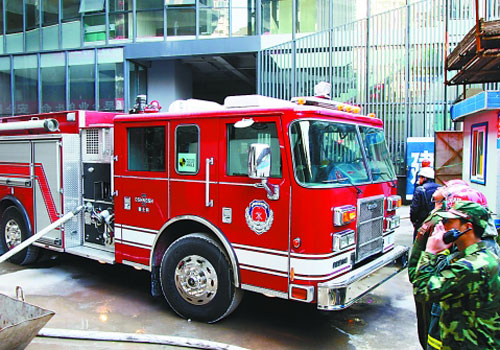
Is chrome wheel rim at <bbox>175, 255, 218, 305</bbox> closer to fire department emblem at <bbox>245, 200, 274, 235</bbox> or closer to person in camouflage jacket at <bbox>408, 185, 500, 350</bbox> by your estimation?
fire department emblem at <bbox>245, 200, 274, 235</bbox>

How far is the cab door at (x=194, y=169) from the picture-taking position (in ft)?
16.4

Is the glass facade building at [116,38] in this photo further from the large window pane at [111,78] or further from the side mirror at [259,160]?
the side mirror at [259,160]

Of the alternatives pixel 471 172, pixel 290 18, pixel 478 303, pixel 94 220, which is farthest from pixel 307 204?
pixel 290 18

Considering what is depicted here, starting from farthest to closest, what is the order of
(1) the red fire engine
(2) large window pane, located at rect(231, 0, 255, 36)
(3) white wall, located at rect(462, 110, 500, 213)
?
(2) large window pane, located at rect(231, 0, 255, 36), (3) white wall, located at rect(462, 110, 500, 213), (1) the red fire engine

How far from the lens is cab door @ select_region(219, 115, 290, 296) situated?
4492 millimetres

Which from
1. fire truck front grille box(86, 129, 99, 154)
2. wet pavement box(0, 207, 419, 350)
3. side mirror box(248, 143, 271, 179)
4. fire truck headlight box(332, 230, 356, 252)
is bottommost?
wet pavement box(0, 207, 419, 350)

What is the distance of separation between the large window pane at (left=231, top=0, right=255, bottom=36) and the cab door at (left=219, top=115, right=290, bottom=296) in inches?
442

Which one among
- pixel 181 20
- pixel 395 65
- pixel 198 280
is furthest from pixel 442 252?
pixel 181 20

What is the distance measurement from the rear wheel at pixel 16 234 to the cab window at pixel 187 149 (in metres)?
3.60

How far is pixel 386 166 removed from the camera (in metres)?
5.81

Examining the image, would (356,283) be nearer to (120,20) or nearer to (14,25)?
(120,20)

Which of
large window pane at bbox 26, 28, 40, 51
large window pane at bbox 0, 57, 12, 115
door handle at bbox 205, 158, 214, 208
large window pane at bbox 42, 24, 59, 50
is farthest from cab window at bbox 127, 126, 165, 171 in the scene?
large window pane at bbox 0, 57, 12, 115

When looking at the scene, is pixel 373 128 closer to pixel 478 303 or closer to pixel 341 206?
pixel 341 206

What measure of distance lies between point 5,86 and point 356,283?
17803 millimetres
